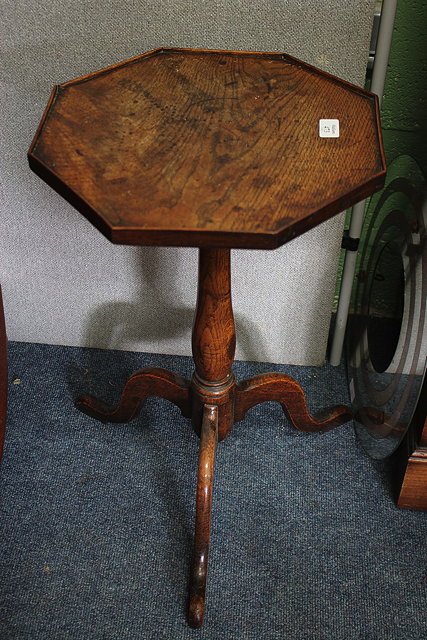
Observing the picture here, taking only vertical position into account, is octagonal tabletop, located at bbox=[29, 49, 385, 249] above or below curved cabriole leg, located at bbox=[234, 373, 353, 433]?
above

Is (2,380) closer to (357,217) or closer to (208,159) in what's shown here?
(208,159)

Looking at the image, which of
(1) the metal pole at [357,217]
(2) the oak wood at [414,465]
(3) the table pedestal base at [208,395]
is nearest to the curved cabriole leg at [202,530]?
(3) the table pedestal base at [208,395]

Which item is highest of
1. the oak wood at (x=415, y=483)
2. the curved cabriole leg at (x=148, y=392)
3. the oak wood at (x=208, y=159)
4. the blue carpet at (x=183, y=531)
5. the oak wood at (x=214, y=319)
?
the oak wood at (x=208, y=159)

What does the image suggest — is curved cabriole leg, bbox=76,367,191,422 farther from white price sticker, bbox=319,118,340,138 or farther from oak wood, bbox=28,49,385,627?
white price sticker, bbox=319,118,340,138

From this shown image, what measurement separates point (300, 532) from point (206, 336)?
0.52 metres

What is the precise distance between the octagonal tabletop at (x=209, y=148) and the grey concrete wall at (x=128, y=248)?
15 cm

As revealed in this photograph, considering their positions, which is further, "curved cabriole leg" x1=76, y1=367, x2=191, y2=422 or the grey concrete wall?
"curved cabriole leg" x1=76, y1=367, x2=191, y2=422

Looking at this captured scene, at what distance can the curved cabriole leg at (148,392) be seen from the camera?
68.1 inches

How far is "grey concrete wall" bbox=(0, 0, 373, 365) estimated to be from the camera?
5.13 feet

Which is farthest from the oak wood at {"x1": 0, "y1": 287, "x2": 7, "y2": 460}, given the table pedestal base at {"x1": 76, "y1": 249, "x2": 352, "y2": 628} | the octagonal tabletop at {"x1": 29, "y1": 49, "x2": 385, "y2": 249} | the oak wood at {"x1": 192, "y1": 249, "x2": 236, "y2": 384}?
the octagonal tabletop at {"x1": 29, "y1": 49, "x2": 385, "y2": 249}

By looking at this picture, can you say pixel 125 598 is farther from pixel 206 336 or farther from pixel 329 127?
pixel 329 127

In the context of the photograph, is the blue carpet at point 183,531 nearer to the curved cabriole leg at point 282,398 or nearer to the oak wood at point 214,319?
the curved cabriole leg at point 282,398

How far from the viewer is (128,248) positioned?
1877 millimetres

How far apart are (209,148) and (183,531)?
90cm
